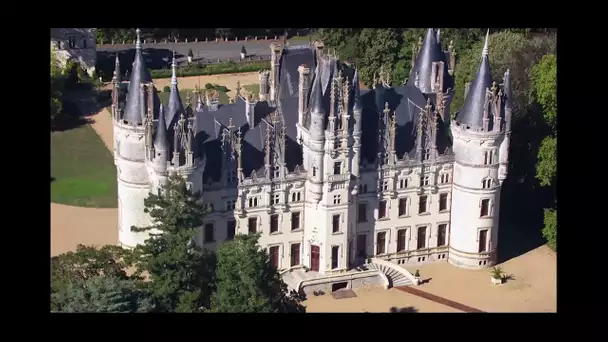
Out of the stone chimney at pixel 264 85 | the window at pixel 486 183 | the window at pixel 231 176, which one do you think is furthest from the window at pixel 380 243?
the stone chimney at pixel 264 85

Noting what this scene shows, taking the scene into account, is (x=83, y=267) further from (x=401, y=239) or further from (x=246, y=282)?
(x=401, y=239)

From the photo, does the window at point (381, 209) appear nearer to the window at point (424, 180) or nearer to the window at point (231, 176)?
the window at point (424, 180)

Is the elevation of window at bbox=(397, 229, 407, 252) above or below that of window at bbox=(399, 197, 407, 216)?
below

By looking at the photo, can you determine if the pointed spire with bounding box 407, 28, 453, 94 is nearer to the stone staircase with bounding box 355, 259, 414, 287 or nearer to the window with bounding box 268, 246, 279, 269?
the stone staircase with bounding box 355, 259, 414, 287

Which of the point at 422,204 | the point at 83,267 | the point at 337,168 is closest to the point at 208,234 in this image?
the point at 83,267

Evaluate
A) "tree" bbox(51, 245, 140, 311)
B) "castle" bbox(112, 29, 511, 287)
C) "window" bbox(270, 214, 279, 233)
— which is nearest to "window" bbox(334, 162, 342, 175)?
"castle" bbox(112, 29, 511, 287)

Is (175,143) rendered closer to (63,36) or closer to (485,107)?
(485,107)

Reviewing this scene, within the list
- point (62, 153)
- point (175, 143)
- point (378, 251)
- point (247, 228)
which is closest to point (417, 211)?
point (378, 251)
